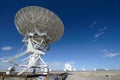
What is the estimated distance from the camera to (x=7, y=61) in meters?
33.6

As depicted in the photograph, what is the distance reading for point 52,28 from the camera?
114 ft

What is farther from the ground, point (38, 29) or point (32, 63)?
point (38, 29)

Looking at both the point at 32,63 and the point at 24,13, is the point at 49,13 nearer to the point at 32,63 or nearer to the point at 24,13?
the point at 24,13

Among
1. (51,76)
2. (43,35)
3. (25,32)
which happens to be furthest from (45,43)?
(51,76)

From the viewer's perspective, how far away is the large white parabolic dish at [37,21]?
32.2 metres

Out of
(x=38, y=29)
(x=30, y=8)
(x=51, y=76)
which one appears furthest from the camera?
(x=38, y=29)

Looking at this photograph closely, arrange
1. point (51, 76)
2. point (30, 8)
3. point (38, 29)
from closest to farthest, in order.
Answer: point (51, 76) → point (30, 8) → point (38, 29)

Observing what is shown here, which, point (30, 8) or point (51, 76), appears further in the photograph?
point (30, 8)

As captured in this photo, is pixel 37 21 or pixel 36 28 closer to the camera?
pixel 37 21

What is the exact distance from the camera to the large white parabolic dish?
32.2 metres

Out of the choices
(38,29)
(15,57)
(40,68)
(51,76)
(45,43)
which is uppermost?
(38,29)

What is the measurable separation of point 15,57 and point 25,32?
5.73 metres

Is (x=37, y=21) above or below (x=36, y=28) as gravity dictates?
above

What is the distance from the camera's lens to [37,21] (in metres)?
33.1
